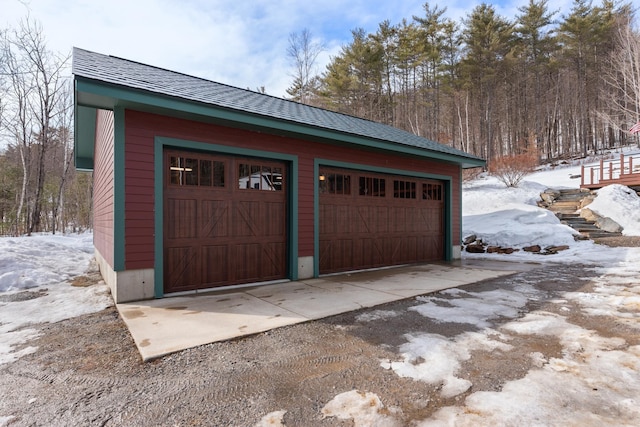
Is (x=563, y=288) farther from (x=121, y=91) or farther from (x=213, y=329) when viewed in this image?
(x=121, y=91)

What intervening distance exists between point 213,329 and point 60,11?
10008mm

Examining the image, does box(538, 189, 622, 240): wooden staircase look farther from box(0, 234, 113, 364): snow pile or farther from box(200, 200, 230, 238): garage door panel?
box(0, 234, 113, 364): snow pile

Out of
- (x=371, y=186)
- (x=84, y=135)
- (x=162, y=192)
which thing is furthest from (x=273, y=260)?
(x=84, y=135)

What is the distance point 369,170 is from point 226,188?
3.19 m

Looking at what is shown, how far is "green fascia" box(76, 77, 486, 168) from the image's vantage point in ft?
11.9

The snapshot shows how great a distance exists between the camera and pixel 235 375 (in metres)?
2.25

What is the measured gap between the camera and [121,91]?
3.69 m

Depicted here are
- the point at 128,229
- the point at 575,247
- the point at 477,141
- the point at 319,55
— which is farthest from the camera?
the point at 477,141

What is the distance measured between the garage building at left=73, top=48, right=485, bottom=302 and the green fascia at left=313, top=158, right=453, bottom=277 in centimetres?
4

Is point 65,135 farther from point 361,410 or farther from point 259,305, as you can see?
point 361,410

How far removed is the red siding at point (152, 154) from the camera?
415cm

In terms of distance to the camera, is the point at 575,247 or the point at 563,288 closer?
the point at 563,288

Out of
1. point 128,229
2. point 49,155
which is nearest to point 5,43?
point 49,155

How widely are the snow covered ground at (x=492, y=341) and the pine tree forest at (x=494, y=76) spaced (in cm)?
1659
